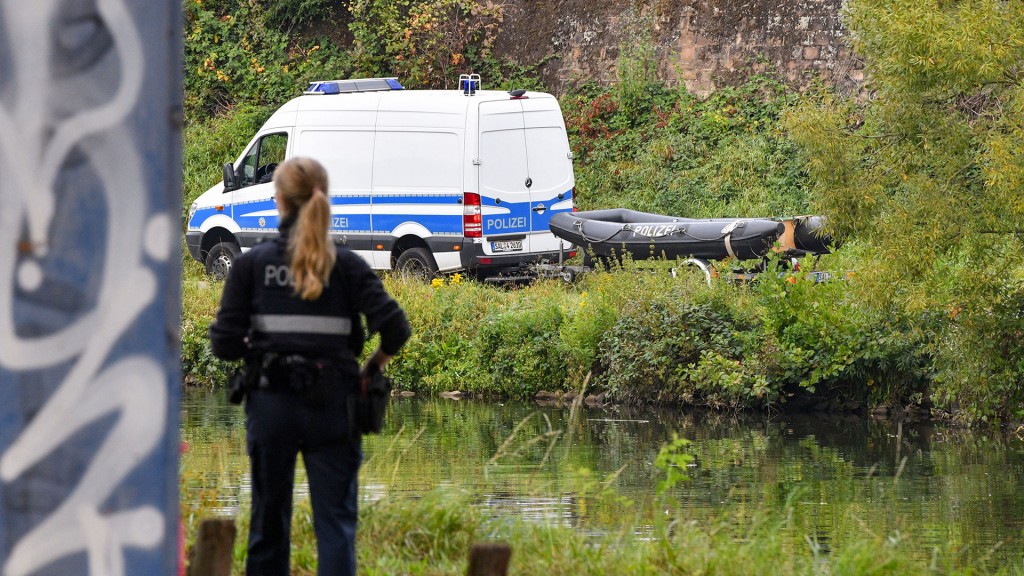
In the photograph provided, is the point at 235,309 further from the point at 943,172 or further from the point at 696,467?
the point at 943,172

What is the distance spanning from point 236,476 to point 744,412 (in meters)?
7.26

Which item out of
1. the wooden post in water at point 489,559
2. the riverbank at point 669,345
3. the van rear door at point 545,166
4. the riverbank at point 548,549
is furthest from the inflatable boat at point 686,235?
the wooden post in water at point 489,559

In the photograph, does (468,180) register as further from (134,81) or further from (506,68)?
(134,81)

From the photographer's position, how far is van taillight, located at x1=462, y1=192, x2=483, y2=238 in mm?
19875

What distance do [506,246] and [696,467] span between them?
8674 mm

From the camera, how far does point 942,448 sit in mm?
13125

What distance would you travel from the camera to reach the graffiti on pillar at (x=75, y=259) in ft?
11.0

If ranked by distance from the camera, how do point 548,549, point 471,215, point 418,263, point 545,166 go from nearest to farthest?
point 548,549, point 471,215, point 545,166, point 418,263

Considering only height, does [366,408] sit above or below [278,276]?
below

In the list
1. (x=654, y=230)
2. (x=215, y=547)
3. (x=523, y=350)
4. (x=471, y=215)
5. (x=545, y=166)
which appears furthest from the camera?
(x=545, y=166)

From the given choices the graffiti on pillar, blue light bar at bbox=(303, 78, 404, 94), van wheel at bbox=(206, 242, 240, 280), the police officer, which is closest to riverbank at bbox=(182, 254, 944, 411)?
van wheel at bbox=(206, 242, 240, 280)

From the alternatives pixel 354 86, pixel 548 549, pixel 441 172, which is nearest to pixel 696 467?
pixel 548 549

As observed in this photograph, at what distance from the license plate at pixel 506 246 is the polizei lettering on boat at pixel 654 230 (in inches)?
73.3

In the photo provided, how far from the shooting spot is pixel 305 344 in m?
4.95
